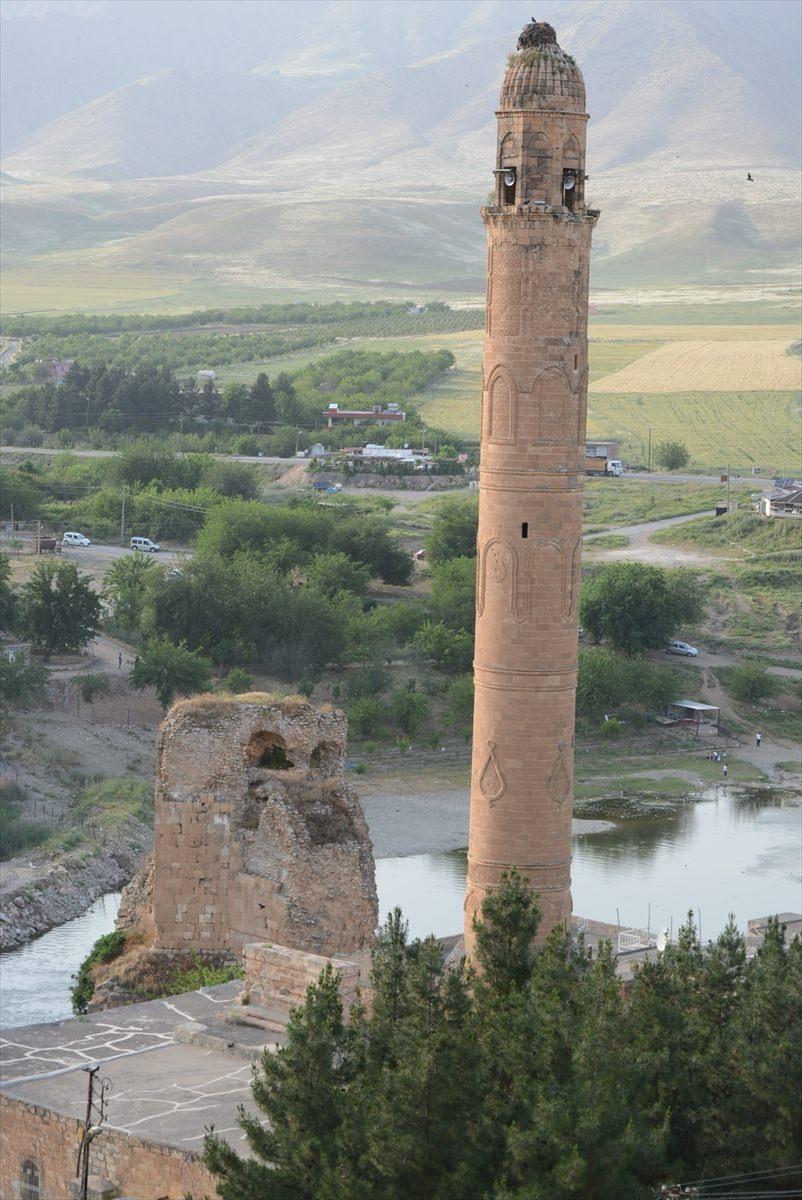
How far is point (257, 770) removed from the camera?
2675 centimetres

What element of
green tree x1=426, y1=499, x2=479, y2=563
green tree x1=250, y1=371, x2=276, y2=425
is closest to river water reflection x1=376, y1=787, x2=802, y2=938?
green tree x1=426, y1=499, x2=479, y2=563

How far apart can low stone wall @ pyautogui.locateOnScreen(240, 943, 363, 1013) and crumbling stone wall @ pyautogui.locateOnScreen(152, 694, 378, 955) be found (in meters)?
2.96

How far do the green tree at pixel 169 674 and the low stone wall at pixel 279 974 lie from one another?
3084 centimetres

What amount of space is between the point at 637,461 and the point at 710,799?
47.3 m

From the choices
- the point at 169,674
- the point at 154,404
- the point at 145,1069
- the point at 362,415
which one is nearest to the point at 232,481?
the point at 362,415

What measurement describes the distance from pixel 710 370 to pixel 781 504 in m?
58.2

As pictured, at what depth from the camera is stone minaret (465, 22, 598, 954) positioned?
78.8 feet

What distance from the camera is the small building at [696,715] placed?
58094 millimetres

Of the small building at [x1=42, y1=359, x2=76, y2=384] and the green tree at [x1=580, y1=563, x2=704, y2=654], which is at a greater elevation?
the small building at [x1=42, y1=359, x2=76, y2=384]

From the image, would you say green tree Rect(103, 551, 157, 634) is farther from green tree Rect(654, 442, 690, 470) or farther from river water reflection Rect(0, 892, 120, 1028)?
green tree Rect(654, 442, 690, 470)

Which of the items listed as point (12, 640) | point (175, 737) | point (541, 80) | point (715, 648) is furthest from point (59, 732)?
point (541, 80)

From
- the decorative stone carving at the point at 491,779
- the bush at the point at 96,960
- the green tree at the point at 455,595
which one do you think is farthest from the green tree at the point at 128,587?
the decorative stone carving at the point at 491,779

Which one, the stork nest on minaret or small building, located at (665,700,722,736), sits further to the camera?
small building, located at (665,700,722,736)

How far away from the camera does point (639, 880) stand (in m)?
44.0
